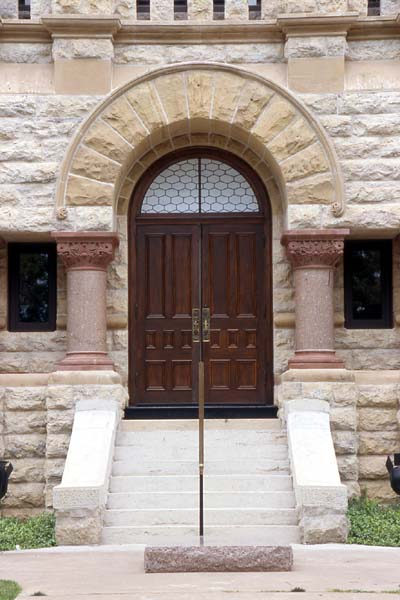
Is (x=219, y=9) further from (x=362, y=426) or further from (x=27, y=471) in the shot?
(x=27, y=471)

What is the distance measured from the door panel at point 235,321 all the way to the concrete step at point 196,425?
0.90 m

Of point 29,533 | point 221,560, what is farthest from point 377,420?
point 221,560

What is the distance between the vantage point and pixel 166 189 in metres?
16.6

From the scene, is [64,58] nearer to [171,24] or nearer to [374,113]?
[171,24]

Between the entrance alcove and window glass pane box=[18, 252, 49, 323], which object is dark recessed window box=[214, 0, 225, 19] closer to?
the entrance alcove

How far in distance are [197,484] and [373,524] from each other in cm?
210

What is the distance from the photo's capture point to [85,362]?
15.4 meters

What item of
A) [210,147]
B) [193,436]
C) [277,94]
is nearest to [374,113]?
[277,94]

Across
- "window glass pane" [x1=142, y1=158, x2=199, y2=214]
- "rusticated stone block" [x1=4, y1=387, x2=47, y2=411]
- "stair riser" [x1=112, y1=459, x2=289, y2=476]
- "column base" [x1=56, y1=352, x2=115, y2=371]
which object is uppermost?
"window glass pane" [x1=142, y1=158, x2=199, y2=214]

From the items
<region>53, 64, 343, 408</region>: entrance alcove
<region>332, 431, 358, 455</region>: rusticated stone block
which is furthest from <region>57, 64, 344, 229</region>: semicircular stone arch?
<region>332, 431, 358, 455</region>: rusticated stone block

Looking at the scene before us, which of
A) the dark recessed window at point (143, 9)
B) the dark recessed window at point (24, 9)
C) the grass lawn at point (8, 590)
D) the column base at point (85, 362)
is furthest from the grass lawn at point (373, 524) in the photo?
the dark recessed window at point (24, 9)

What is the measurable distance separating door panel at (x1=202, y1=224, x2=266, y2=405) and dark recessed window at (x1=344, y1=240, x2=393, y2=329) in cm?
121

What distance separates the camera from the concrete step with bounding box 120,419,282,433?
15461 millimetres

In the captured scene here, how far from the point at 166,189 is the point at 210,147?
85 centimetres
